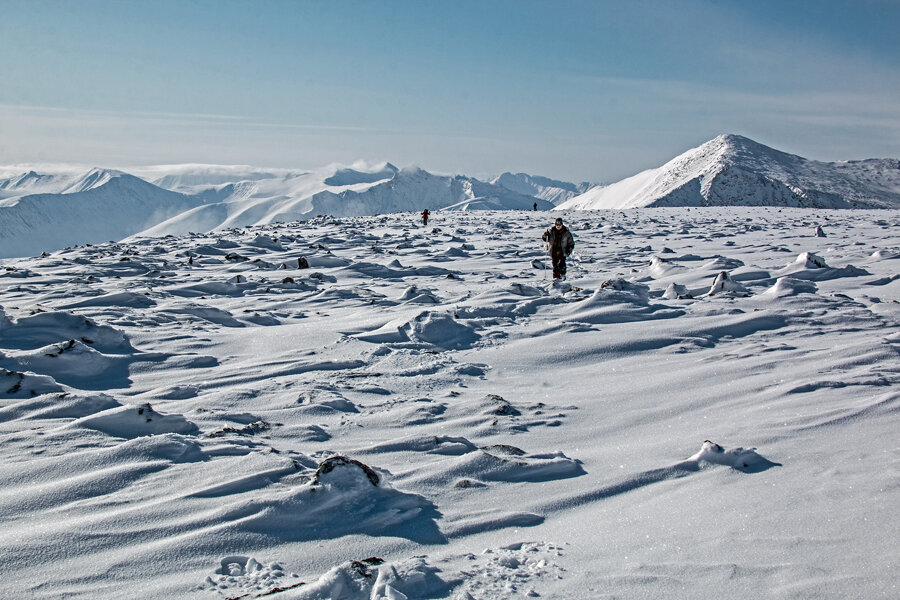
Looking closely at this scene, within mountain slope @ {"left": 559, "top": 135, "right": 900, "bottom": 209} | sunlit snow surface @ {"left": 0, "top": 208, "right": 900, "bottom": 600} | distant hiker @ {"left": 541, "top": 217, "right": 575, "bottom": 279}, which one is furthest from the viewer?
mountain slope @ {"left": 559, "top": 135, "right": 900, "bottom": 209}

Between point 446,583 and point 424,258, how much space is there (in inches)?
447

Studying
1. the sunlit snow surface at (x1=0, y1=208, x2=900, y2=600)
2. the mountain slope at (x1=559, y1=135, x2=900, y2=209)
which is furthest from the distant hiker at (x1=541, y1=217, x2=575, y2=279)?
the mountain slope at (x1=559, y1=135, x2=900, y2=209)

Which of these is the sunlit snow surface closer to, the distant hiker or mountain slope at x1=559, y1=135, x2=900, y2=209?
the distant hiker

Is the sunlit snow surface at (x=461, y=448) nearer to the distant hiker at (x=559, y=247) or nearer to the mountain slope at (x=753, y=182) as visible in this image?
the distant hiker at (x=559, y=247)

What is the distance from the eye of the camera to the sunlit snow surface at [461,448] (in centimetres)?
231

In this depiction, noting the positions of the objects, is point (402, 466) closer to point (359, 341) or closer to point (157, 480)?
point (157, 480)

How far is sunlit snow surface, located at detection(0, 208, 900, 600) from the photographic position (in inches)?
90.8

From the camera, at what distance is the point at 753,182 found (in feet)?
242

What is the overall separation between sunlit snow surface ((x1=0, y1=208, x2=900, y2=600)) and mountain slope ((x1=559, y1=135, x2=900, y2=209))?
219ft

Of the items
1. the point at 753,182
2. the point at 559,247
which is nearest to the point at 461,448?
the point at 559,247

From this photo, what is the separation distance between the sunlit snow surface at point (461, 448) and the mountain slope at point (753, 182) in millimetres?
66902

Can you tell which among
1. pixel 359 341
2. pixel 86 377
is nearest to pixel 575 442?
pixel 359 341

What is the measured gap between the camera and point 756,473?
3.03 meters

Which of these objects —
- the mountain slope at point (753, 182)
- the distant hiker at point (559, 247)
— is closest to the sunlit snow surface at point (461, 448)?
the distant hiker at point (559, 247)
